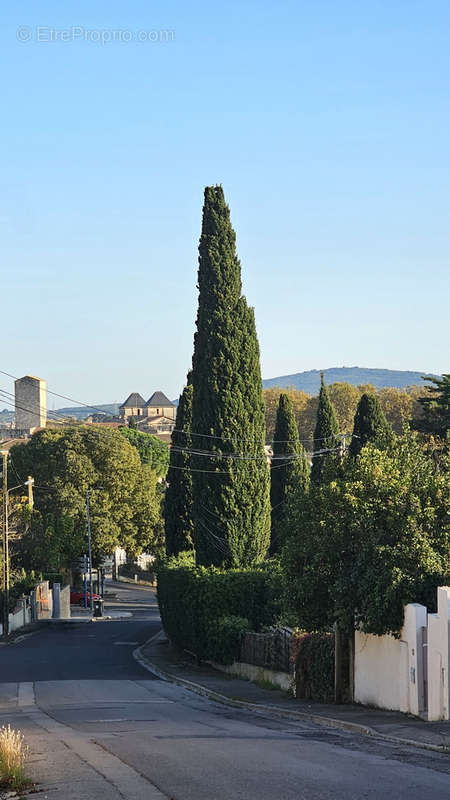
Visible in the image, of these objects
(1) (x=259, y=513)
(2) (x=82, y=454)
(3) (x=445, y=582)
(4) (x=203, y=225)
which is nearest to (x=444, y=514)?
(3) (x=445, y=582)

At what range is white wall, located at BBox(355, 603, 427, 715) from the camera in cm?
2031

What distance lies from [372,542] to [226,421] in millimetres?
17379

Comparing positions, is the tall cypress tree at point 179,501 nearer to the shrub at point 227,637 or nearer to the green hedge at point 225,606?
the green hedge at point 225,606

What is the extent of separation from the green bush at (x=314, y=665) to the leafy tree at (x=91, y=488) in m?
56.4

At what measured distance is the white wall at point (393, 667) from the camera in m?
20.3

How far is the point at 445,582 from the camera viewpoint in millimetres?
21641

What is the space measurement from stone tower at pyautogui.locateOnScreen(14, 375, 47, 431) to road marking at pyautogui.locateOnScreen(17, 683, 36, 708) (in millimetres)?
116875

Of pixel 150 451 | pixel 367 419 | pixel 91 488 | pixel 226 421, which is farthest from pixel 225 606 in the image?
pixel 150 451

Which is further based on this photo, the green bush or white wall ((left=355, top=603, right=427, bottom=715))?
the green bush

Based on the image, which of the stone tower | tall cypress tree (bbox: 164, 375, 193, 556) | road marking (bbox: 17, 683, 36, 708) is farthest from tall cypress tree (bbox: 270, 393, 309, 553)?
the stone tower

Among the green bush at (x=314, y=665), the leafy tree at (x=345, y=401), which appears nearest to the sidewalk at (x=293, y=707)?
the green bush at (x=314, y=665)

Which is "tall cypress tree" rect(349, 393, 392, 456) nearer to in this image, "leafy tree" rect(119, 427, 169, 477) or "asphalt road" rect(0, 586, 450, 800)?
"asphalt road" rect(0, 586, 450, 800)

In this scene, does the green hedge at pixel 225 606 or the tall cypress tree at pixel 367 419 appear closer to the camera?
the green hedge at pixel 225 606

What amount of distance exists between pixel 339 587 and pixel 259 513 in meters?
16.6
